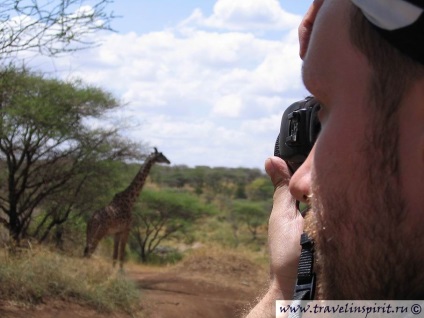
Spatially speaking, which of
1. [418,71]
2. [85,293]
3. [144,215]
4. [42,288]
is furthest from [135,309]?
[144,215]

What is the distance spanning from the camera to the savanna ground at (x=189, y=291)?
5.80 meters

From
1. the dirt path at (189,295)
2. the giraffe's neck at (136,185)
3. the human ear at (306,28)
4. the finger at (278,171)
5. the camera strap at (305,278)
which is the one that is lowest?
the dirt path at (189,295)

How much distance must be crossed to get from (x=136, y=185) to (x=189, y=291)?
170 cm

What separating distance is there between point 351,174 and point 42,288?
216 inches

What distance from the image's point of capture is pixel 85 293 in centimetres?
625

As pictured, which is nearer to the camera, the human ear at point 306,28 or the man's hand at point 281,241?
the human ear at point 306,28

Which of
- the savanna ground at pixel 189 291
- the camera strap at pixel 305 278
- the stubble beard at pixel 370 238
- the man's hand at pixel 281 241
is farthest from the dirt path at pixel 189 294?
the stubble beard at pixel 370 238

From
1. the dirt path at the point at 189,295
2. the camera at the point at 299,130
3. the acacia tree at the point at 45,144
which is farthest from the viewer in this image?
the acacia tree at the point at 45,144

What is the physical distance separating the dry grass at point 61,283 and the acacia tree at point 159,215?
6.48 meters

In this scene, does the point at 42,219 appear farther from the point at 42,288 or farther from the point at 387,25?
the point at 387,25

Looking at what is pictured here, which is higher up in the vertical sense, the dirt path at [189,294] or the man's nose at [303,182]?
the man's nose at [303,182]

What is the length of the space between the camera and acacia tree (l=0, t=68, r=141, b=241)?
22.8ft

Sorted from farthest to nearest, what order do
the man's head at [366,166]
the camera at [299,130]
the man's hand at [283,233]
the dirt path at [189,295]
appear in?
the dirt path at [189,295]
the man's hand at [283,233]
the camera at [299,130]
the man's head at [366,166]

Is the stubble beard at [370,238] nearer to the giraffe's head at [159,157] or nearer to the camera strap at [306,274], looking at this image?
the camera strap at [306,274]
